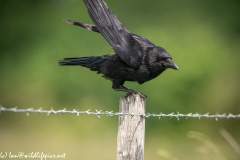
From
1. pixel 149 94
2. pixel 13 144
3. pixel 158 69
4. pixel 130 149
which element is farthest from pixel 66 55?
pixel 130 149

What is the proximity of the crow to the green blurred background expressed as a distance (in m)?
3.33

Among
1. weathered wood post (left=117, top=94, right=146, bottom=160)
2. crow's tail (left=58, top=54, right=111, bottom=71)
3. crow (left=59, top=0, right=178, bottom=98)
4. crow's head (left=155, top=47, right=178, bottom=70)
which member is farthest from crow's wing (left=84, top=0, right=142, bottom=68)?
weathered wood post (left=117, top=94, right=146, bottom=160)

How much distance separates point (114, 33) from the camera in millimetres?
5848

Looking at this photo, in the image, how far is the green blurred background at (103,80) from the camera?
34.7 ft

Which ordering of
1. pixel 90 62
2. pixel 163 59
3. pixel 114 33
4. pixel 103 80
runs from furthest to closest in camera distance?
pixel 103 80 → pixel 90 62 → pixel 163 59 → pixel 114 33

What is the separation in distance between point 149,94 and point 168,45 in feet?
5.19

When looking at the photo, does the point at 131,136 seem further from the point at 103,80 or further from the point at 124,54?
the point at 103,80

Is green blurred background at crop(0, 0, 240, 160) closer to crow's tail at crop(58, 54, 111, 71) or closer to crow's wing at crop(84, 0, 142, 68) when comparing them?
crow's tail at crop(58, 54, 111, 71)

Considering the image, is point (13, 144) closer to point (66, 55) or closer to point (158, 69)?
point (66, 55)

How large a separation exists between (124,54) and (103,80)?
229 inches

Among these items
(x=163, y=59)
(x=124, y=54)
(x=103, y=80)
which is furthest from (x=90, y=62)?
(x=103, y=80)

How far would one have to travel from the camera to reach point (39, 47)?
41.9ft

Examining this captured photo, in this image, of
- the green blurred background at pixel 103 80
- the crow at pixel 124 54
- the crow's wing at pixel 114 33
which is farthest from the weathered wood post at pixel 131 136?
the green blurred background at pixel 103 80

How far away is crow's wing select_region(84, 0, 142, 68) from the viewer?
564 centimetres
